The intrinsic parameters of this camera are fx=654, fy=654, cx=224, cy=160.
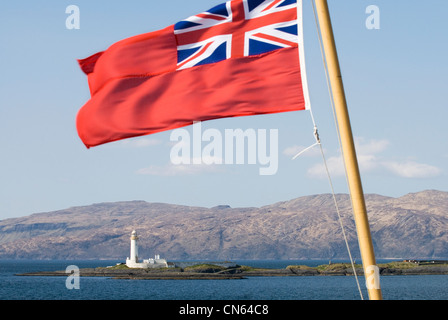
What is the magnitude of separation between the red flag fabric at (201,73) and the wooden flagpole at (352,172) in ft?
8.44

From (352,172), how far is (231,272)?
17711 cm

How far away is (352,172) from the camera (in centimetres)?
→ 920

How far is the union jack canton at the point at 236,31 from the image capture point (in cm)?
1262

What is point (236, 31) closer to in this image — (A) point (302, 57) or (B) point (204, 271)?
(A) point (302, 57)

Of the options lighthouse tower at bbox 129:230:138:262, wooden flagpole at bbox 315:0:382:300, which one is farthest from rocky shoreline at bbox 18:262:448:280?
wooden flagpole at bbox 315:0:382:300

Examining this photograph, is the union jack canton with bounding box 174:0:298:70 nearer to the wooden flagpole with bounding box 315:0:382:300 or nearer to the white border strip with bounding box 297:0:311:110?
the white border strip with bounding box 297:0:311:110

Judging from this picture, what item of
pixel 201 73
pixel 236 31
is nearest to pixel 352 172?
pixel 201 73

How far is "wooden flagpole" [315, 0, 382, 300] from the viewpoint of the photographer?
29.6 ft
